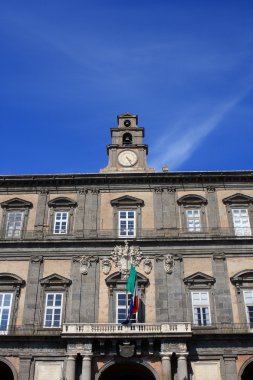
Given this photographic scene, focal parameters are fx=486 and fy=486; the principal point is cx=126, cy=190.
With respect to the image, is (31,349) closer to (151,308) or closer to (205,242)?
(151,308)

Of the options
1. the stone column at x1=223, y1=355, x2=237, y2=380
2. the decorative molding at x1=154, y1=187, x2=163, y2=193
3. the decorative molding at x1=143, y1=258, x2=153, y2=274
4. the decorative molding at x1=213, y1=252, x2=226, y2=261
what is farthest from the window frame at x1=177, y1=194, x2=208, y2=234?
the stone column at x1=223, y1=355, x2=237, y2=380

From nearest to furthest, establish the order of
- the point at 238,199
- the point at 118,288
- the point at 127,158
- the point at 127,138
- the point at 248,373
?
the point at 248,373 < the point at 118,288 < the point at 238,199 < the point at 127,158 < the point at 127,138

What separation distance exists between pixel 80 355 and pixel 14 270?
23.1 feet

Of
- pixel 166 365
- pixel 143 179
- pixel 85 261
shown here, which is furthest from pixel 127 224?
pixel 166 365

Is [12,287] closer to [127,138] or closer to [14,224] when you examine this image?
[14,224]

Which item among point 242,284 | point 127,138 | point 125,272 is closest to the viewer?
point 242,284

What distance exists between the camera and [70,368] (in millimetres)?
25953

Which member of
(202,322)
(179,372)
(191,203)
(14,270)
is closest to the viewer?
(179,372)

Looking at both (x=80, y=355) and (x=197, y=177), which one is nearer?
(x=80, y=355)

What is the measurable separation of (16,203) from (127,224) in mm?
7665

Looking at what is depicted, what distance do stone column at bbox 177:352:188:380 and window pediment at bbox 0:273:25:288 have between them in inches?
408

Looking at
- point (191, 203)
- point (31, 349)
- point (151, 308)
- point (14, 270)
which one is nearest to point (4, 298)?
point (14, 270)

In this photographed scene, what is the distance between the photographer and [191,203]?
107 ft

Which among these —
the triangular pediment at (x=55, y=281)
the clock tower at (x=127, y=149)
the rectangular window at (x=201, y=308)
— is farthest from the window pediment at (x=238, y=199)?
the triangular pediment at (x=55, y=281)
